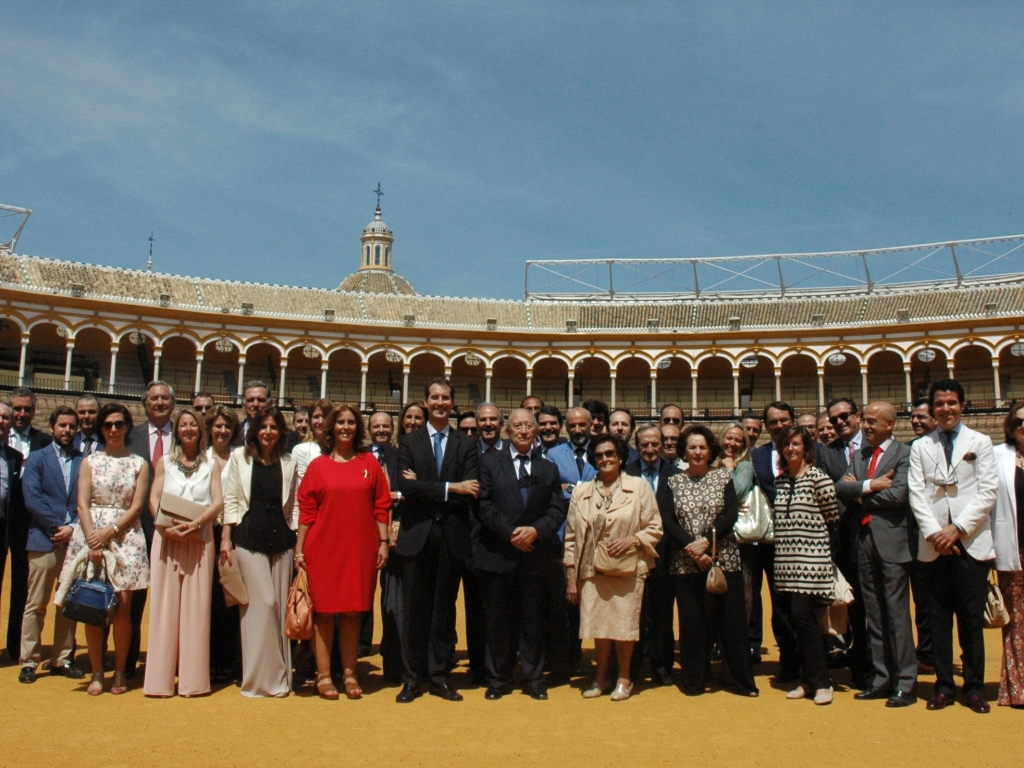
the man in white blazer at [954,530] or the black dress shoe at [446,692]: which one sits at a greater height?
the man in white blazer at [954,530]

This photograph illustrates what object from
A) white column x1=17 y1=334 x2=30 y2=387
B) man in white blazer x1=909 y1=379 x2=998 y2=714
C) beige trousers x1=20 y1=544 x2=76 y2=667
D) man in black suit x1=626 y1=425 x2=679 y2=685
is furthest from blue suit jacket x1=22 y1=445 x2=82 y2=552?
white column x1=17 y1=334 x2=30 y2=387

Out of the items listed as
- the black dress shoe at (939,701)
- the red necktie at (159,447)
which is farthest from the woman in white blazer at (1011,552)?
the red necktie at (159,447)

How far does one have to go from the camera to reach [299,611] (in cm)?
713

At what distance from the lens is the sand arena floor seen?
5621 mm

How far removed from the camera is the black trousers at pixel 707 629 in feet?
24.6

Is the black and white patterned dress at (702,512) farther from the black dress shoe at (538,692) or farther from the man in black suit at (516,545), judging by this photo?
the black dress shoe at (538,692)

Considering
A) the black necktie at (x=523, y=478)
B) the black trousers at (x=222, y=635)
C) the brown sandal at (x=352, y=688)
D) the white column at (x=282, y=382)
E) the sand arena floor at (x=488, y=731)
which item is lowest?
the sand arena floor at (x=488, y=731)

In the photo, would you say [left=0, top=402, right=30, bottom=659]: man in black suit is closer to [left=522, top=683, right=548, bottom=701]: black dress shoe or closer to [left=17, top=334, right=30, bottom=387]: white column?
[left=522, top=683, right=548, bottom=701]: black dress shoe

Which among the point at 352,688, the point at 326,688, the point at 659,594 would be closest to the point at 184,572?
the point at 326,688

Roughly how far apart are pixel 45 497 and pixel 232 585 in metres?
2.07

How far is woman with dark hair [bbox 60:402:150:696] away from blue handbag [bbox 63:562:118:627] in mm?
109

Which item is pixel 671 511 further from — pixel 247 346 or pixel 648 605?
pixel 247 346

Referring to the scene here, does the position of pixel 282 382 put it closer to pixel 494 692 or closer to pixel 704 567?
pixel 494 692

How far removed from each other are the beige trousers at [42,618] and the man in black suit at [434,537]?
2.79 meters
